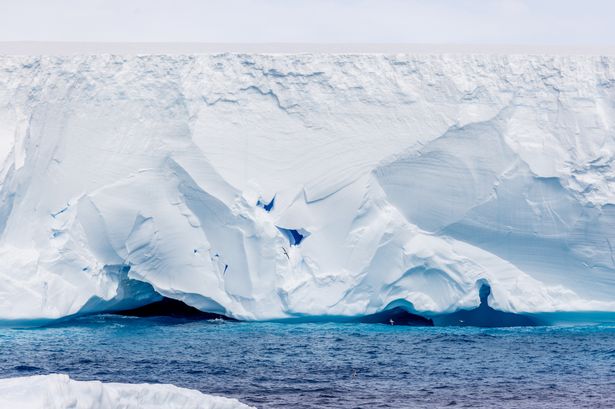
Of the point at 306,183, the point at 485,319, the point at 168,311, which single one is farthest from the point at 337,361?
the point at 168,311

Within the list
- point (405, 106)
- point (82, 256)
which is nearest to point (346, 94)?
point (405, 106)

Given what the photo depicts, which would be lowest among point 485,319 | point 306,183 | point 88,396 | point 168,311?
point 88,396

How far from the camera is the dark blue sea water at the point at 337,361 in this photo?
8.64 m

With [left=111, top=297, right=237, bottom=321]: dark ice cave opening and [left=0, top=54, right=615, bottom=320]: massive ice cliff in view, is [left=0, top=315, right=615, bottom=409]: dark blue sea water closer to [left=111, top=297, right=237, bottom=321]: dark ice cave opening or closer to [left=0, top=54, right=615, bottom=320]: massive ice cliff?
[left=0, top=54, right=615, bottom=320]: massive ice cliff

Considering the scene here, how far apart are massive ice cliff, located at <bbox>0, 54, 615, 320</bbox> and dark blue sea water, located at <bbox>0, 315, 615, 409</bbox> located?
43cm

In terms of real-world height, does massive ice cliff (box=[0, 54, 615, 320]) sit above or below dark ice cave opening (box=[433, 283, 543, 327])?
above

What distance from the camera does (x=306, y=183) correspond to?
1237 cm

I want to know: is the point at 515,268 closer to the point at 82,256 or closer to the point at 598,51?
the point at 598,51

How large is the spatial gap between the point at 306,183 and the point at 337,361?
2.96m

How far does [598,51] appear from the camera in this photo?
13195 millimetres

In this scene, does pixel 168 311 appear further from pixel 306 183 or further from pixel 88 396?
pixel 88 396

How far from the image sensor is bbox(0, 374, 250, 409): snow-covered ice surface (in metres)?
5.93

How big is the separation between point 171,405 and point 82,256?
5.35 metres

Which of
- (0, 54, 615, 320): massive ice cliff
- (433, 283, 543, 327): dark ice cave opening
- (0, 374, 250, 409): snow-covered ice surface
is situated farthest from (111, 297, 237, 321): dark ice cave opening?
(0, 374, 250, 409): snow-covered ice surface
